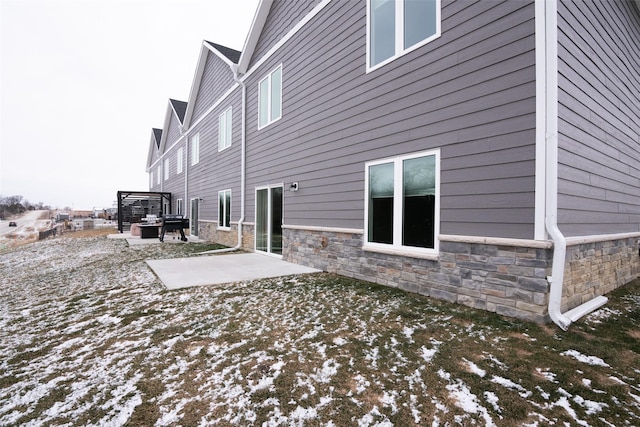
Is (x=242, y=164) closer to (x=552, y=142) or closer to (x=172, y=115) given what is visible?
(x=552, y=142)

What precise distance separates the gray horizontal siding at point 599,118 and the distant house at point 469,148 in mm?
32

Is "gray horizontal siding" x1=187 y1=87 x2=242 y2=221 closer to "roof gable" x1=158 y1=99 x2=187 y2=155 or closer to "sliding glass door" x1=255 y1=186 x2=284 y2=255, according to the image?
"sliding glass door" x1=255 y1=186 x2=284 y2=255

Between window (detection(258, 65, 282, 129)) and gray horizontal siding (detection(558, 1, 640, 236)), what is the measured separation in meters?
5.91

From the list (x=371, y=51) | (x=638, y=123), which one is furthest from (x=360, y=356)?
(x=638, y=123)

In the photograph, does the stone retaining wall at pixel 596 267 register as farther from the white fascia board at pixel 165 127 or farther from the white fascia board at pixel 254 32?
the white fascia board at pixel 165 127

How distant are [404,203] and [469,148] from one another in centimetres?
121

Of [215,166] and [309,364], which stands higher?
[215,166]

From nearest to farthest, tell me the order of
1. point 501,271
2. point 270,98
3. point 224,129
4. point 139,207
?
point 501,271 → point 270,98 → point 224,129 → point 139,207

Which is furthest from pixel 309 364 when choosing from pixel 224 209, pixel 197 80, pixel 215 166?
pixel 197 80

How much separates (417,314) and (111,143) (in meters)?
69.8

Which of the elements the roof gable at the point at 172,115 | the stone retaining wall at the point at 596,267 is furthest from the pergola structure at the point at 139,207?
the stone retaining wall at the point at 596,267

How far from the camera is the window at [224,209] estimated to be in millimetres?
10655

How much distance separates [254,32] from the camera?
865 centimetres

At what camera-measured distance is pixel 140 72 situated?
36188 mm
